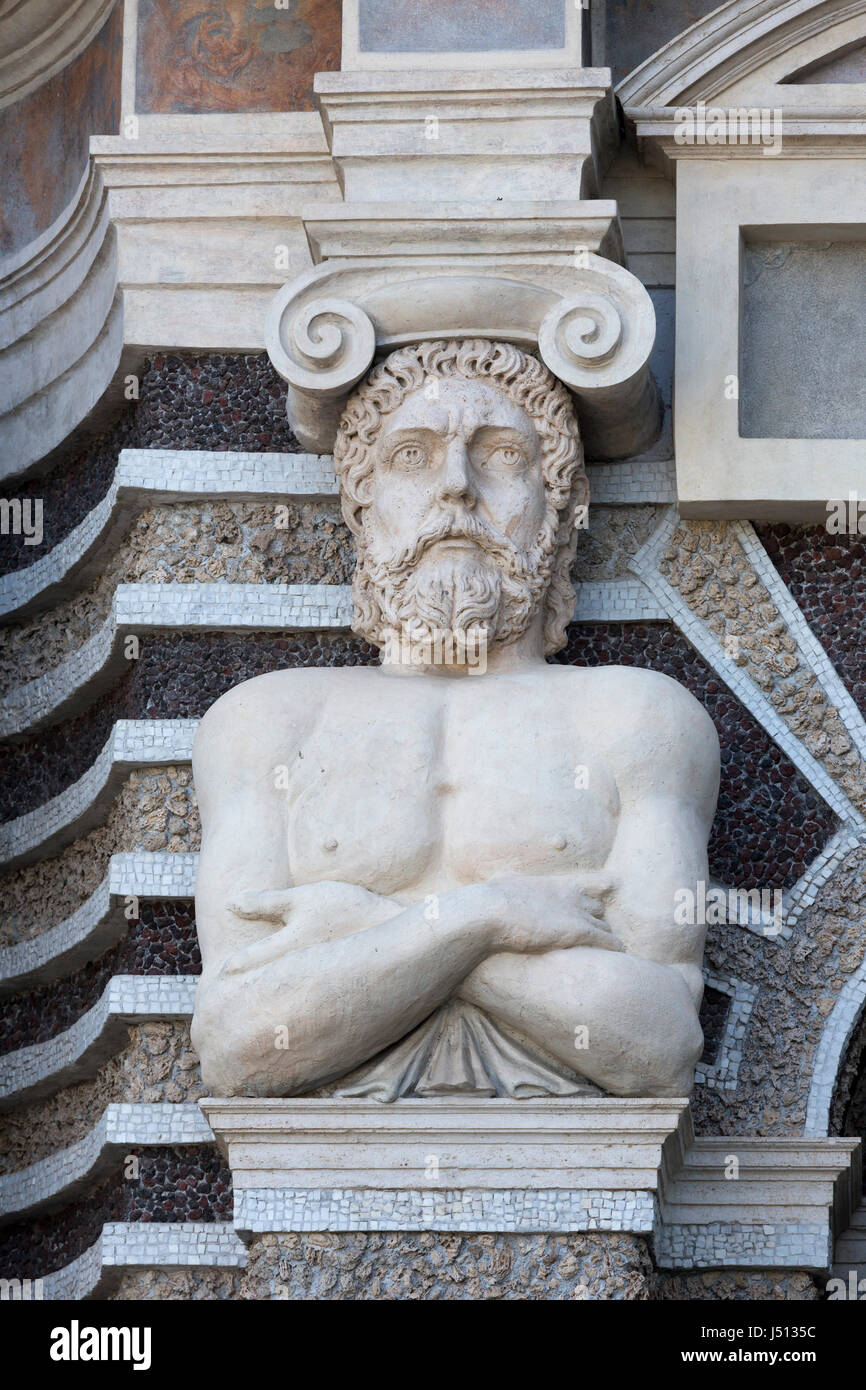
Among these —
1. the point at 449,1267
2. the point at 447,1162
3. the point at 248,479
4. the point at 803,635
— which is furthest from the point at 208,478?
the point at 449,1267

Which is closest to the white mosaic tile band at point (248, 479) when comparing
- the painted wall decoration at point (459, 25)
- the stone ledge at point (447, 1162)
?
the painted wall decoration at point (459, 25)

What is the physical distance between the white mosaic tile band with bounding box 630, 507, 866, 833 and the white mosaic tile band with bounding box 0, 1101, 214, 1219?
64.2 inches

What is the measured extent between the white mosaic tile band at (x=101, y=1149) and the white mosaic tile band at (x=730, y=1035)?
117 centimetres

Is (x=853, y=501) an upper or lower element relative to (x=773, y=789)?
upper

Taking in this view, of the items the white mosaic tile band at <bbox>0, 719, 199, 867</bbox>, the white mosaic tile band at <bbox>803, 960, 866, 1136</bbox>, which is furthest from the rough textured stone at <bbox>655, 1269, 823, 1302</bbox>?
the white mosaic tile band at <bbox>0, 719, 199, 867</bbox>

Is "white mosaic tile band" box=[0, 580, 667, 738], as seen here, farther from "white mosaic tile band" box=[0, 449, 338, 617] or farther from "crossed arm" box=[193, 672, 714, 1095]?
"crossed arm" box=[193, 672, 714, 1095]

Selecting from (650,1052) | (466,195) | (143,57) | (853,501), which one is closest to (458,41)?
(466,195)

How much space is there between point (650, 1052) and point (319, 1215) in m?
0.78

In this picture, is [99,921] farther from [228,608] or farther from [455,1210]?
[455,1210]

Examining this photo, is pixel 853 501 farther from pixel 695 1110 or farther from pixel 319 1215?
pixel 319 1215

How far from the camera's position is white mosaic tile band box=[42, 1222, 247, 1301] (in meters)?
7.32

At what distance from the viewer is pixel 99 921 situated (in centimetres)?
769

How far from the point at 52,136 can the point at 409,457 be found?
1.82 m

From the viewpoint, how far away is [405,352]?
7457 mm
